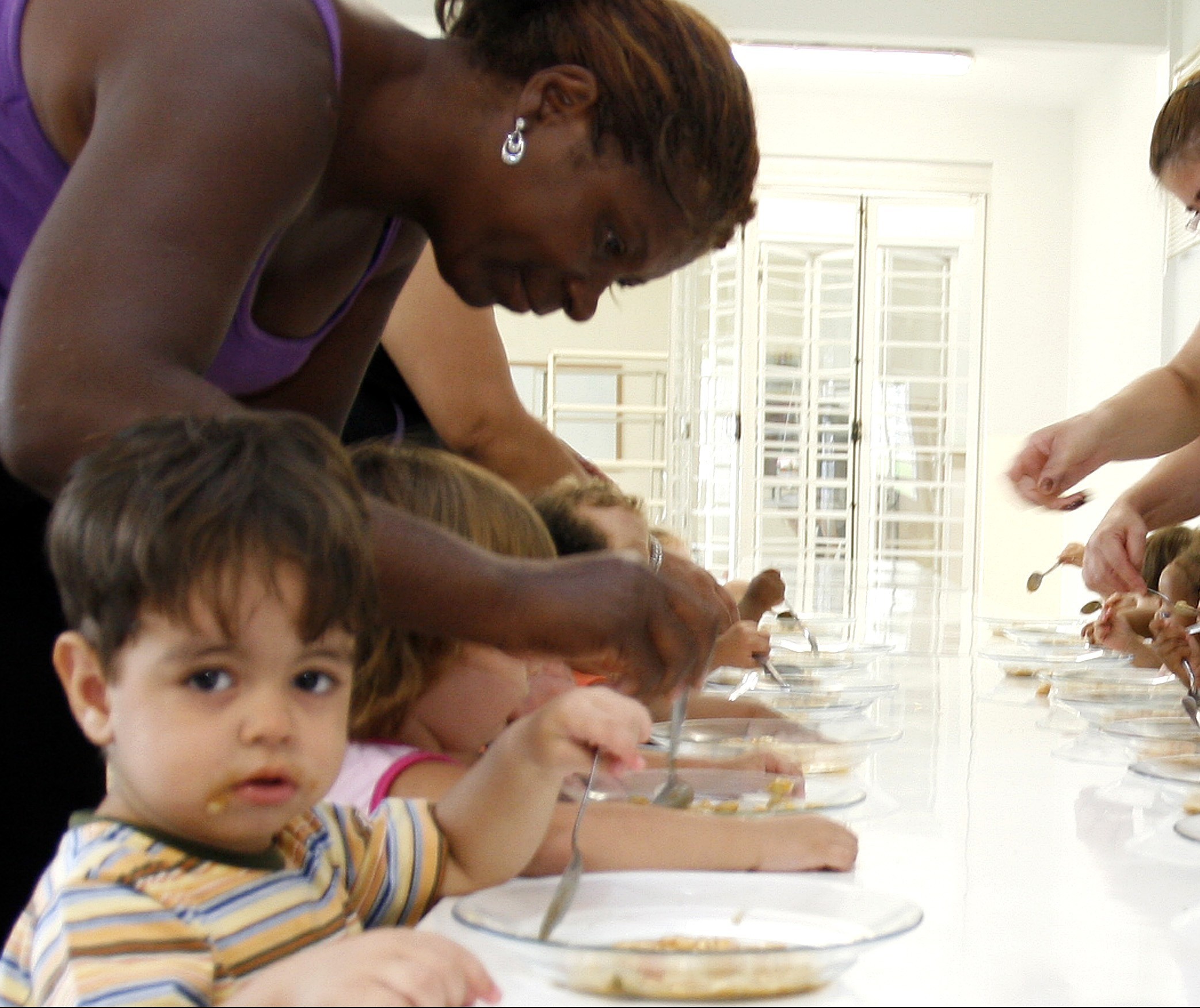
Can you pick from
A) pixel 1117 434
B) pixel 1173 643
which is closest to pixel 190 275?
pixel 1173 643

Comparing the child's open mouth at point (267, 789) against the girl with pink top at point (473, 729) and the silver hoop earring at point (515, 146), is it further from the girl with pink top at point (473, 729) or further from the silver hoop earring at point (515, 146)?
the silver hoop earring at point (515, 146)

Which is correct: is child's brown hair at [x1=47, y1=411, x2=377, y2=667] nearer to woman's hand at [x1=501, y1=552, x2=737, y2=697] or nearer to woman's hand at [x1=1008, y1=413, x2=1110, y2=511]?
woman's hand at [x1=501, y1=552, x2=737, y2=697]

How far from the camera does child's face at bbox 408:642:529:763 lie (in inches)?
42.2

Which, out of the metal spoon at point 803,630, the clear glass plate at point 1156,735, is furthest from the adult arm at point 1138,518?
the clear glass plate at point 1156,735

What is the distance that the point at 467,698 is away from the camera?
3.58 ft

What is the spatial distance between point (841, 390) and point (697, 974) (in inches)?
263

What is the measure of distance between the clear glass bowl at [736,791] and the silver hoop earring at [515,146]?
0.45 m

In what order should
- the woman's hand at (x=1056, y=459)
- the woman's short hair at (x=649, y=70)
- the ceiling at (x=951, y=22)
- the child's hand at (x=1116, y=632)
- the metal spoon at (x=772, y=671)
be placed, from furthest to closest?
the ceiling at (x=951, y=22)
the woman's hand at (x=1056, y=459)
the child's hand at (x=1116, y=632)
the metal spoon at (x=772, y=671)
the woman's short hair at (x=649, y=70)

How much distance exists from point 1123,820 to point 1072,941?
0.35 metres

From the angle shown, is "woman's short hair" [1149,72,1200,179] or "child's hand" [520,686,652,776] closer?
"child's hand" [520,686,652,776]

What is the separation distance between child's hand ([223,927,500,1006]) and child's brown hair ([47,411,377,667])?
0.14m

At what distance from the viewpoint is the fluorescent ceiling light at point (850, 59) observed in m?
5.48

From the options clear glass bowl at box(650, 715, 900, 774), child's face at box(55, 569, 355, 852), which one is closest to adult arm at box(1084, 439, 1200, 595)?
clear glass bowl at box(650, 715, 900, 774)

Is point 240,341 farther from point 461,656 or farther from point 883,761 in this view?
point 883,761
